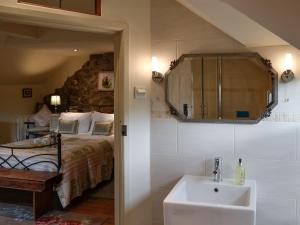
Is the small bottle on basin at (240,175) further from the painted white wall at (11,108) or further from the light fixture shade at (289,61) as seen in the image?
the painted white wall at (11,108)

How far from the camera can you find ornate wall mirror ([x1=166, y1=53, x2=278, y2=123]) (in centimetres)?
254

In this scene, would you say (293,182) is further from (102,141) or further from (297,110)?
(102,141)

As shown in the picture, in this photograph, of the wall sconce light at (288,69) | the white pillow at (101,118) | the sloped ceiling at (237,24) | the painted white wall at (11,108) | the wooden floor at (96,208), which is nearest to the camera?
the sloped ceiling at (237,24)

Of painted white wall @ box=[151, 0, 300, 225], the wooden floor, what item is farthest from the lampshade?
painted white wall @ box=[151, 0, 300, 225]

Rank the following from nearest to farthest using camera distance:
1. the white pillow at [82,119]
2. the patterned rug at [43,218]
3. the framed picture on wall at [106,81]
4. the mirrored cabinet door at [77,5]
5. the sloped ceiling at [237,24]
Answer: the sloped ceiling at [237,24] < the mirrored cabinet door at [77,5] < the patterned rug at [43,218] < the white pillow at [82,119] < the framed picture on wall at [106,81]

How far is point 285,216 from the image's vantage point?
255cm

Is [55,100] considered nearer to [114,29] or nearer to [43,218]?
[43,218]

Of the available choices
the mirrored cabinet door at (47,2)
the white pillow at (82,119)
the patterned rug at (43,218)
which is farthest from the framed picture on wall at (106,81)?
the mirrored cabinet door at (47,2)

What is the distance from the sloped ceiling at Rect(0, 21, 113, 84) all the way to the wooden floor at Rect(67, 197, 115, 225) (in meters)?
2.33

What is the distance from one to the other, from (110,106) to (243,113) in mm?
4505

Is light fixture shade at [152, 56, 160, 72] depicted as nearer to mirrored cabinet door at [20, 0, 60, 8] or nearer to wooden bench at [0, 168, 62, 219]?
mirrored cabinet door at [20, 0, 60, 8]

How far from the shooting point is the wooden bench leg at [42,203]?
382 centimetres

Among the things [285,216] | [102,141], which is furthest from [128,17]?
[102,141]

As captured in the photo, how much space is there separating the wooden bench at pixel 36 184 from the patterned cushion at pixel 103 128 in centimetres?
192
